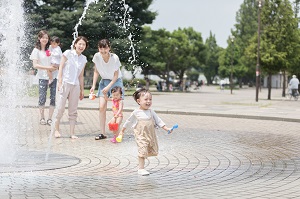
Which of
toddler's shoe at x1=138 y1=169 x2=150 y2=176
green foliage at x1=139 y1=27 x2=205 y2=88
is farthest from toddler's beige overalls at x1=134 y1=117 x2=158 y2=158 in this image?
green foliage at x1=139 y1=27 x2=205 y2=88

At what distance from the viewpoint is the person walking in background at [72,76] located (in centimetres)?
1067

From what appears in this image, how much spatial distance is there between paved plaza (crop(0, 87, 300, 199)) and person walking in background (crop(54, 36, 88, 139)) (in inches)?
23.2

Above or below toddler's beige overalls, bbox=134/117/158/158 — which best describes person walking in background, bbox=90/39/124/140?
above

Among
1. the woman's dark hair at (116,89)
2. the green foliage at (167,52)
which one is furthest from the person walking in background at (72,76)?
the green foliage at (167,52)

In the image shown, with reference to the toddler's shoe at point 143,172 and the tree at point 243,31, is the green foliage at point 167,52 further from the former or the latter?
the toddler's shoe at point 143,172

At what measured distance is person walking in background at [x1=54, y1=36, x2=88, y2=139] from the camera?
35.0 feet

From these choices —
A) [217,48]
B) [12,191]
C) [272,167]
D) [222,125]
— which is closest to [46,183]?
[12,191]

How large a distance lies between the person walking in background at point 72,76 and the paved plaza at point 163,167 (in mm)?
589

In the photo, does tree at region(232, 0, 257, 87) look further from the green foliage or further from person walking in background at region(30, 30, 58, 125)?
person walking in background at region(30, 30, 58, 125)

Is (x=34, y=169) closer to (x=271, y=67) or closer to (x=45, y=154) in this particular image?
(x=45, y=154)

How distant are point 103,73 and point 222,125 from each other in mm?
5118

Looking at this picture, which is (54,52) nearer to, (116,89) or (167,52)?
(116,89)

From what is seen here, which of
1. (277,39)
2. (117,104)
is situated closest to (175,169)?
(117,104)

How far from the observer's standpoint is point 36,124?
44.1ft
